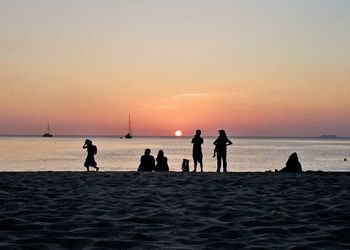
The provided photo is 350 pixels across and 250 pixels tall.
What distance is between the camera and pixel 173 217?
24.0 feet

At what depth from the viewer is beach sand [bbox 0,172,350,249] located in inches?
218

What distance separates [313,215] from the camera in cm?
749

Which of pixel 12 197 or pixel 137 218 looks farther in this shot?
pixel 12 197

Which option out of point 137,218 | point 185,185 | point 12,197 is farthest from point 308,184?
point 12,197

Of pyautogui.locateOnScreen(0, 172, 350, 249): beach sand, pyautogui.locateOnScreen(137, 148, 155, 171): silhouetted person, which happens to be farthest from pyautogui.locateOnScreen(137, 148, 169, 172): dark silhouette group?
pyautogui.locateOnScreen(0, 172, 350, 249): beach sand

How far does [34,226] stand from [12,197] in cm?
348

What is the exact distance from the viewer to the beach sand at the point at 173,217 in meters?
5.53

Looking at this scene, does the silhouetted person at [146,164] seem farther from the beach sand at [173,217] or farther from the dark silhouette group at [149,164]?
the beach sand at [173,217]

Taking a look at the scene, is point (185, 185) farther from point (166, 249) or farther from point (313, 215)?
point (166, 249)

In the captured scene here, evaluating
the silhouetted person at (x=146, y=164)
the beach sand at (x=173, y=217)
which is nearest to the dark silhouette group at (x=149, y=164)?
the silhouetted person at (x=146, y=164)

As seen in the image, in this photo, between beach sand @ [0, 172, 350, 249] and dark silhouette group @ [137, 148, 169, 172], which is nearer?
beach sand @ [0, 172, 350, 249]

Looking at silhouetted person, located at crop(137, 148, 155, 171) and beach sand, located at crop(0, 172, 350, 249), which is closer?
beach sand, located at crop(0, 172, 350, 249)

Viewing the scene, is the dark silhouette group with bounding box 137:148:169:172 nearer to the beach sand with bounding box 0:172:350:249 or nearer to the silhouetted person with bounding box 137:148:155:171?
the silhouetted person with bounding box 137:148:155:171

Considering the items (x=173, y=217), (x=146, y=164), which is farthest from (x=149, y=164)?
(x=173, y=217)
